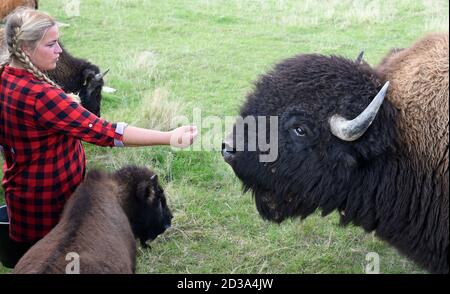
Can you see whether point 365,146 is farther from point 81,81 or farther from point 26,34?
point 81,81

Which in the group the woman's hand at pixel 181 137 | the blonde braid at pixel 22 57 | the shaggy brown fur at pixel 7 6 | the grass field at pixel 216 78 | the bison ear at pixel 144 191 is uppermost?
the blonde braid at pixel 22 57

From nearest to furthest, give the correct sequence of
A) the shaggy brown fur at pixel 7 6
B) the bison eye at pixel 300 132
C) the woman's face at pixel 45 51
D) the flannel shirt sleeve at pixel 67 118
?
the flannel shirt sleeve at pixel 67 118 → the woman's face at pixel 45 51 → the bison eye at pixel 300 132 → the shaggy brown fur at pixel 7 6

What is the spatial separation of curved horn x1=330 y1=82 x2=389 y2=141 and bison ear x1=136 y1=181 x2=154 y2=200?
6.10 feet

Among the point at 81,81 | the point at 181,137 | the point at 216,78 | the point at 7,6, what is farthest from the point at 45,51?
the point at 7,6

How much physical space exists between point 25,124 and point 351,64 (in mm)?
2472

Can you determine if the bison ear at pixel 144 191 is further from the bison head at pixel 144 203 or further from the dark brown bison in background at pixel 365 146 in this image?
the dark brown bison in background at pixel 365 146

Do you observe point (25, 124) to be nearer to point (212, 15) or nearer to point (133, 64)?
point (133, 64)

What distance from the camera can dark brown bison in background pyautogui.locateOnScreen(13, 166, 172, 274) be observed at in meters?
3.55

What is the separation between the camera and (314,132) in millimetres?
4363

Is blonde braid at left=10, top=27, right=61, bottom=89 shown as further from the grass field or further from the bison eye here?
the grass field

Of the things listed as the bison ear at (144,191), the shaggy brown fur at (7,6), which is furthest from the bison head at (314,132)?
the shaggy brown fur at (7,6)

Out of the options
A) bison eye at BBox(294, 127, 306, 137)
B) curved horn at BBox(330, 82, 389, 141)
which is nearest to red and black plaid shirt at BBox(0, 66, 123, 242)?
bison eye at BBox(294, 127, 306, 137)

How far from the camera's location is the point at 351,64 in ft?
15.1

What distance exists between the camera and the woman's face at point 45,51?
13.6 feet
